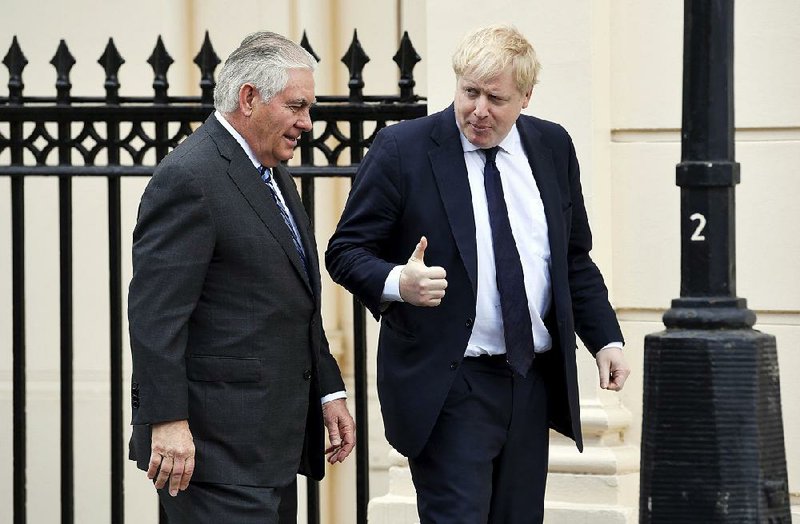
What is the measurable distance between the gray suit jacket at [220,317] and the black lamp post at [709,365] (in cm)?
90

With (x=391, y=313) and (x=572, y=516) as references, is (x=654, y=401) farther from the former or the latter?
(x=572, y=516)

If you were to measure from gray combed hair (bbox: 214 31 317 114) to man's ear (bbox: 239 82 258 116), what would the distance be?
12 mm

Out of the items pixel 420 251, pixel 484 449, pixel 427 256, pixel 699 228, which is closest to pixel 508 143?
pixel 427 256

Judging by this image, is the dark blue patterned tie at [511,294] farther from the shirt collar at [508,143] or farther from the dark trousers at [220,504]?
the dark trousers at [220,504]

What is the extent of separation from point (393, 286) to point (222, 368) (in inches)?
18.3

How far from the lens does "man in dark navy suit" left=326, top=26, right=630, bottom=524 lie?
13.6ft

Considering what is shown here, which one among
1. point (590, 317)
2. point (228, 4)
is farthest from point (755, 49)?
point (228, 4)

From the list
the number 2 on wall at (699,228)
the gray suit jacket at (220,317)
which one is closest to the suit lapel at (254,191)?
the gray suit jacket at (220,317)

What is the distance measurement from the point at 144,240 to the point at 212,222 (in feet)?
0.55

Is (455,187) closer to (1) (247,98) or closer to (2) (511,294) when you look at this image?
(2) (511,294)

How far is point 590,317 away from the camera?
4438 mm

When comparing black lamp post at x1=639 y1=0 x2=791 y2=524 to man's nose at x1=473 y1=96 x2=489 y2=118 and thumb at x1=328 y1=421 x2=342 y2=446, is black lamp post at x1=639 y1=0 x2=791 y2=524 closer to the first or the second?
man's nose at x1=473 y1=96 x2=489 y2=118

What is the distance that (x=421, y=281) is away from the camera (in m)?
3.85

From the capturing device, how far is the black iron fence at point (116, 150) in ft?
18.9
